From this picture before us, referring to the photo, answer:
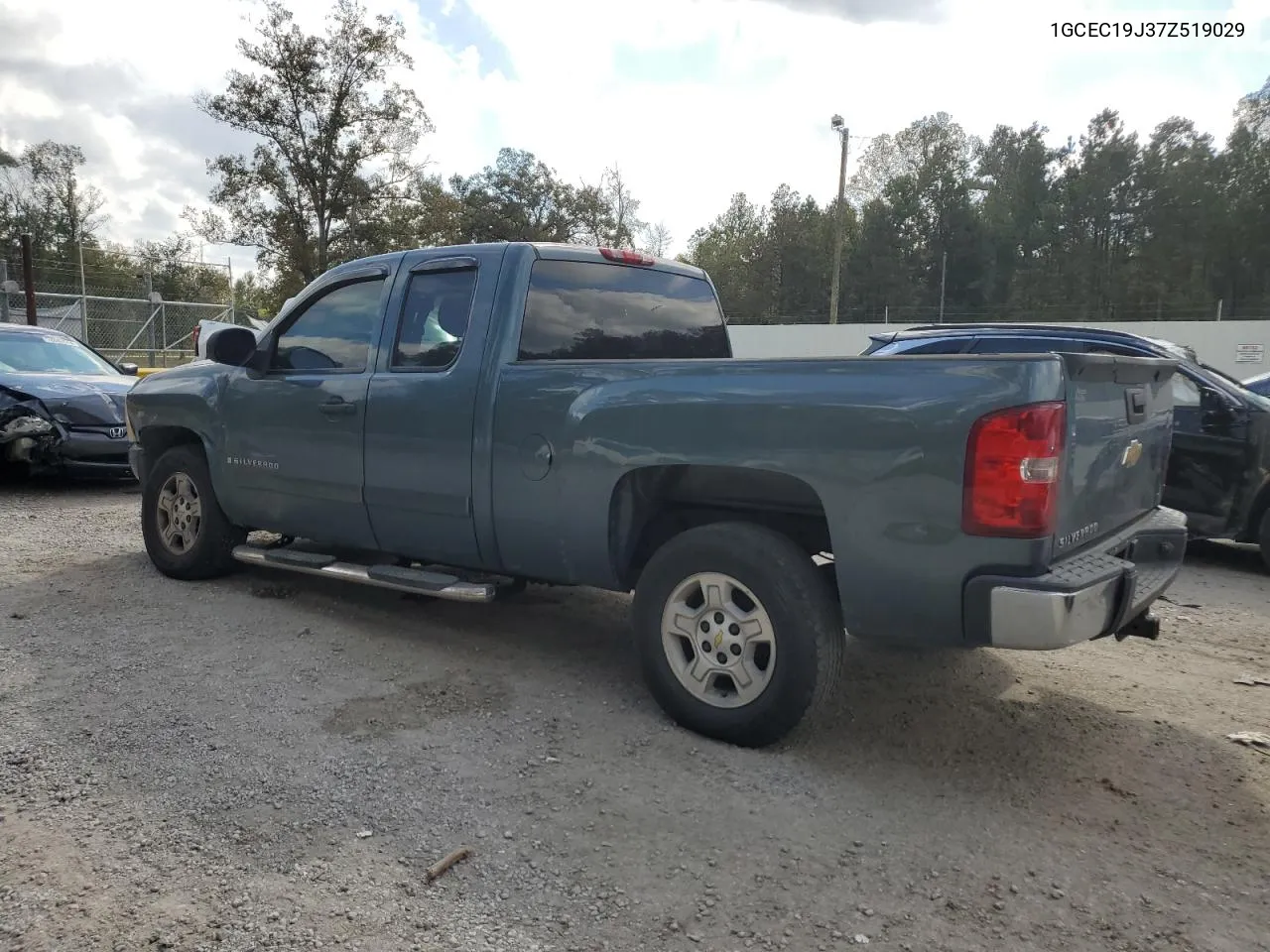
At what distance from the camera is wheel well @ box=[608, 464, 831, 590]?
3.55 m

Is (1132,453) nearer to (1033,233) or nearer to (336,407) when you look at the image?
(336,407)

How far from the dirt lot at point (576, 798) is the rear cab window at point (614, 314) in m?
1.51

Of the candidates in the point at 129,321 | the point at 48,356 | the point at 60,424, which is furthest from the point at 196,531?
the point at 129,321

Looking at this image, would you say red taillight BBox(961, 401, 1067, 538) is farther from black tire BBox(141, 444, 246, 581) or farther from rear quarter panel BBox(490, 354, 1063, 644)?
black tire BBox(141, 444, 246, 581)

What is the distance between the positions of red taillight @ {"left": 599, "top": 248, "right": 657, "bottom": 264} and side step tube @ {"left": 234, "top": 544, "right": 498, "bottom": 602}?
5.67ft

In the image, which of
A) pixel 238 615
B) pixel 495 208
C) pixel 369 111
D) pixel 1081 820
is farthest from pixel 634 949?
pixel 495 208

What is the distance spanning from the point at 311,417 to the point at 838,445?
2.97 meters

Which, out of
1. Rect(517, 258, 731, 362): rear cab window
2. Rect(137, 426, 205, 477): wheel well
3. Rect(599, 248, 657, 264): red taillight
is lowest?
Rect(137, 426, 205, 477): wheel well

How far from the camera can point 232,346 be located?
5102 mm

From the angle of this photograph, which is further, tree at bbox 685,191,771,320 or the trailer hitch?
tree at bbox 685,191,771,320

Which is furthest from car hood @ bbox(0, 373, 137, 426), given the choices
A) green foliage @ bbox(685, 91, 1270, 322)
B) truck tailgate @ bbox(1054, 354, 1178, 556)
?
green foliage @ bbox(685, 91, 1270, 322)

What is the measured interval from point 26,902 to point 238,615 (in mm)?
Answer: 2624

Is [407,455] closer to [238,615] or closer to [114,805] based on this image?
[238,615]

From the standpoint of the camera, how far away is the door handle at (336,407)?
4660 mm
